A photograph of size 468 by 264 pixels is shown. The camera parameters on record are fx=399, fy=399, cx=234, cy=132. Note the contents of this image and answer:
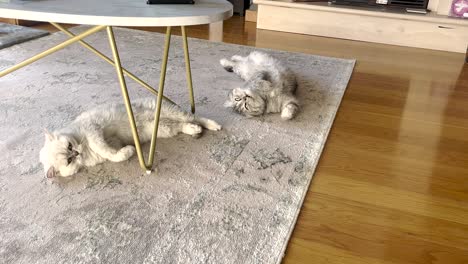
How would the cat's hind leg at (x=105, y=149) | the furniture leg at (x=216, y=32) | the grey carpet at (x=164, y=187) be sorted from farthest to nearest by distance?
the furniture leg at (x=216, y=32) < the cat's hind leg at (x=105, y=149) < the grey carpet at (x=164, y=187)

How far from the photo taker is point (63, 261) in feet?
3.69

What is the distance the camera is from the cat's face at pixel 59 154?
1397 millimetres

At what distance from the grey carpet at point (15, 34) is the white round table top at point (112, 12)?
1.69 meters

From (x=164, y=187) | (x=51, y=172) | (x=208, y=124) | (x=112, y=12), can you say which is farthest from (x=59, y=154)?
(x=208, y=124)

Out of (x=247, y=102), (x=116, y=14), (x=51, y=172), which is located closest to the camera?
(x=116, y=14)

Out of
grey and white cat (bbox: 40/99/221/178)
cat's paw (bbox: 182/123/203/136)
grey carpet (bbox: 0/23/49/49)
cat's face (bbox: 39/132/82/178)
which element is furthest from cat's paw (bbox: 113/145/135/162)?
grey carpet (bbox: 0/23/49/49)

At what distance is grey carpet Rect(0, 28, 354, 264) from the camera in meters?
1.18

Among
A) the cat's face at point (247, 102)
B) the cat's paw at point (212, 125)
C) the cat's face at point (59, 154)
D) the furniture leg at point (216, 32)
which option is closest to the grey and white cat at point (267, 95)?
the cat's face at point (247, 102)

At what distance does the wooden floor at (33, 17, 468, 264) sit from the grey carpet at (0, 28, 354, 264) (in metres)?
0.08

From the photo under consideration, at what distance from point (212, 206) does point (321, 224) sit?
368 millimetres

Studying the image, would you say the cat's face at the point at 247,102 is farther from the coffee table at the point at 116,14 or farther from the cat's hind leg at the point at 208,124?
the coffee table at the point at 116,14

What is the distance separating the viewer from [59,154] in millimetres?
1403

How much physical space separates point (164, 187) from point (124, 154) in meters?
0.22

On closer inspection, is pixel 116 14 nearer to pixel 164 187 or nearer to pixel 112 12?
pixel 112 12
